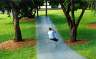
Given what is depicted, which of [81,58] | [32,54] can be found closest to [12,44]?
[32,54]

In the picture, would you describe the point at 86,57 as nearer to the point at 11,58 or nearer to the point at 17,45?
the point at 11,58

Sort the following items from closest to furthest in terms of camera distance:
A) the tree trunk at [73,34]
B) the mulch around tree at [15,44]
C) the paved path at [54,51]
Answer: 1. the paved path at [54,51]
2. the mulch around tree at [15,44]
3. the tree trunk at [73,34]

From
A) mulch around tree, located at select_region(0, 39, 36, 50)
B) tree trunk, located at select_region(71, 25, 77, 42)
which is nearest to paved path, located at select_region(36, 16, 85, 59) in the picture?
mulch around tree, located at select_region(0, 39, 36, 50)

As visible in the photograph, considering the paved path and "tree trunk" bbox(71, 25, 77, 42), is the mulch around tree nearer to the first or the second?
the paved path

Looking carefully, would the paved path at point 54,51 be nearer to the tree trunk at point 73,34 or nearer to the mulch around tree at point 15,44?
the mulch around tree at point 15,44

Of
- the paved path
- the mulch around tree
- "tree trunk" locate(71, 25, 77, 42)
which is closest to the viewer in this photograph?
the paved path

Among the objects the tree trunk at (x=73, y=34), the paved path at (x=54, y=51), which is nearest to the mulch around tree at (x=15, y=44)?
the paved path at (x=54, y=51)

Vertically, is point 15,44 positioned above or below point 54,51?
below

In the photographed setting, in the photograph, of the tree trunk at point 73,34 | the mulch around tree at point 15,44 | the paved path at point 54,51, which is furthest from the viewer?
the tree trunk at point 73,34

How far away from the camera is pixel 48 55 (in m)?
17.6

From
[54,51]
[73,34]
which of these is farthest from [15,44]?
[54,51]

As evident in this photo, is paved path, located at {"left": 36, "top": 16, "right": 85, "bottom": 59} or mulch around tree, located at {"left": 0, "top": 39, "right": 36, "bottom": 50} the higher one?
paved path, located at {"left": 36, "top": 16, "right": 85, "bottom": 59}

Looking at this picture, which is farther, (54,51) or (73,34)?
(73,34)

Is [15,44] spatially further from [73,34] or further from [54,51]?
[54,51]
